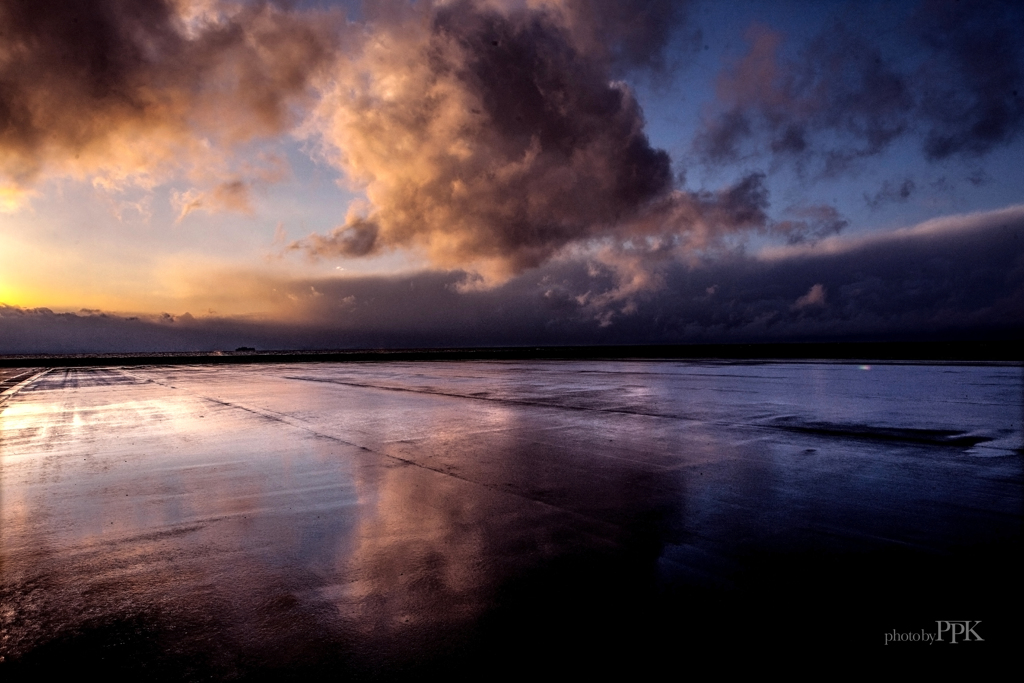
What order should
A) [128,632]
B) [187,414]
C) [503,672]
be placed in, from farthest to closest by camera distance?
[187,414] < [128,632] < [503,672]

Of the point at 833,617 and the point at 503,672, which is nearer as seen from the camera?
the point at 503,672

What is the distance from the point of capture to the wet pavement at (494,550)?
2844 mm

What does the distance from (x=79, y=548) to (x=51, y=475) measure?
3625 mm

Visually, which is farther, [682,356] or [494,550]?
[682,356]

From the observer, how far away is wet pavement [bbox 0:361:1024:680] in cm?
284

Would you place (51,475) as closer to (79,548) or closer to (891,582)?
(79,548)

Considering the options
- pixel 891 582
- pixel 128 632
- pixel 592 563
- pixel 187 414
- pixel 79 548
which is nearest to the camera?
pixel 128 632

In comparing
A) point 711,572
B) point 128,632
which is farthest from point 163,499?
point 711,572

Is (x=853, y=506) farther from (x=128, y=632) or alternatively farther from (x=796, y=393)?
(x=796, y=393)

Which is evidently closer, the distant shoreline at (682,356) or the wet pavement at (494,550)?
the wet pavement at (494,550)

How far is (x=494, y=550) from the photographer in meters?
4.11

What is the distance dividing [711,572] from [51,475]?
8.09m

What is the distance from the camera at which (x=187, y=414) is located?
13.3 meters

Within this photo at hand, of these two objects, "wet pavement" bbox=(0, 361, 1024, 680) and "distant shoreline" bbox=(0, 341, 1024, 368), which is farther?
"distant shoreline" bbox=(0, 341, 1024, 368)
